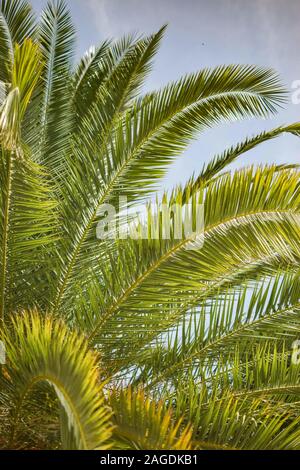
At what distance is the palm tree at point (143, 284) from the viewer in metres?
3.55

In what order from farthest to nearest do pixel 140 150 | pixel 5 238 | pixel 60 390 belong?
pixel 140 150 < pixel 5 238 < pixel 60 390

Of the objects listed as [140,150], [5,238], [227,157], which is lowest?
[5,238]

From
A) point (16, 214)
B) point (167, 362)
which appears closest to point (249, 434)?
point (167, 362)

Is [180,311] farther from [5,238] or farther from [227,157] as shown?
[227,157]

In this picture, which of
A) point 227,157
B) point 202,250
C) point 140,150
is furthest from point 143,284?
point 227,157

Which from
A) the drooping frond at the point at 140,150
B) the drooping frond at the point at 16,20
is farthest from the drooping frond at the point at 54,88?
A: the drooping frond at the point at 140,150

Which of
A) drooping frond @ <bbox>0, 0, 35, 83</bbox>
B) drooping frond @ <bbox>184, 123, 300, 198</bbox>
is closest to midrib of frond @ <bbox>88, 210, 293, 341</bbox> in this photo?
drooping frond @ <bbox>184, 123, 300, 198</bbox>

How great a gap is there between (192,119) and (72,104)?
1.65 metres

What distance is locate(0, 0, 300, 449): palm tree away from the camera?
355 cm

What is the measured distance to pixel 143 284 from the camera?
14.8 feet

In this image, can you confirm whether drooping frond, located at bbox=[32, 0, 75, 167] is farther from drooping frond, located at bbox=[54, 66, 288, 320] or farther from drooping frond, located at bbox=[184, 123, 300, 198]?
drooping frond, located at bbox=[184, 123, 300, 198]

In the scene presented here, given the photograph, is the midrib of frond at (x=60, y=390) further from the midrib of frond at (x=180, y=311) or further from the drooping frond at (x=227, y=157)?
the drooping frond at (x=227, y=157)

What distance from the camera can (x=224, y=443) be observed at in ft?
12.3

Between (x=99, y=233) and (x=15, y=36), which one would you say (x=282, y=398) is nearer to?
(x=99, y=233)
